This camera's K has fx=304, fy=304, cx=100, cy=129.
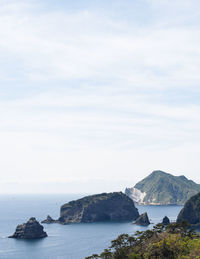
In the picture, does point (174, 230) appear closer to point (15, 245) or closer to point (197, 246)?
point (197, 246)

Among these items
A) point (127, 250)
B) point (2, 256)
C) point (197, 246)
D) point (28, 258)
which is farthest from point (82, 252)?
point (197, 246)

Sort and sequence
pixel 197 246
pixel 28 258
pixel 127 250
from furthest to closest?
pixel 28 258, pixel 127 250, pixel 197 246

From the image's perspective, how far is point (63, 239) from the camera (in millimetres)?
189375

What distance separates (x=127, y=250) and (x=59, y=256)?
65579 millimetres

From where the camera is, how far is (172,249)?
261 feet

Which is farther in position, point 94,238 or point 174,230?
point 94,238

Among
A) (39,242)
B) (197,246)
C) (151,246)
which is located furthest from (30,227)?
(197,246)

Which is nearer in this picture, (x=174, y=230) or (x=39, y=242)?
(x=174, y=230)

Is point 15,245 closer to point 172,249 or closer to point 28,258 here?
point 28,258

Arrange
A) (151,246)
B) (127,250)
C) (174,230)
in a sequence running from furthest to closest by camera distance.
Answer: (174,230), (127,250), (151,246)

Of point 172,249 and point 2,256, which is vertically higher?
point 172,249

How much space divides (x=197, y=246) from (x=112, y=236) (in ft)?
418

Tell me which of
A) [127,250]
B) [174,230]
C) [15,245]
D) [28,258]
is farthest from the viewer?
[15,245]

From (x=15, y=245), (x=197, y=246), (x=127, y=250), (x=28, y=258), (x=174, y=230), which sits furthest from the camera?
(x=15, y=245)
